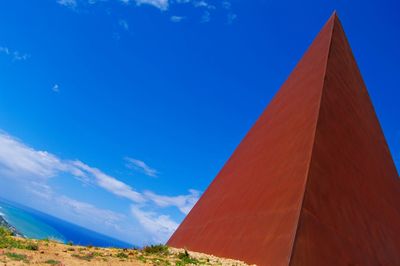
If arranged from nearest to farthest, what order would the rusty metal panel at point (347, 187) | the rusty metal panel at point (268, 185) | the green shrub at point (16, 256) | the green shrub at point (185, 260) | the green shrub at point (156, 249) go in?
1. the green shrub at point (16, 256)
2. the rusty metal panel at point (347, 187)
3. the rusty metal panel at point (268, 185)
4. the green shrub at point (185, 260)
5. the green shrub at point (156, 249)

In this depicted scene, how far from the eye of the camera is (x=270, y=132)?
12.4m

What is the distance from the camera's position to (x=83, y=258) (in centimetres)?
882

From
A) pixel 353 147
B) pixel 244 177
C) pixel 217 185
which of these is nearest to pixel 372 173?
pixel 353 147

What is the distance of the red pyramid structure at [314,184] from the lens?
7.97 metres

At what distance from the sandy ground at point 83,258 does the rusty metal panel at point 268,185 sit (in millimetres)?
680

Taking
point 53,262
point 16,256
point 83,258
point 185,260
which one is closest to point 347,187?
point 185,260

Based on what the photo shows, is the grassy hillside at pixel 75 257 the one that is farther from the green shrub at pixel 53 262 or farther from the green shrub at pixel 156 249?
the green shrub at pixel 156 249

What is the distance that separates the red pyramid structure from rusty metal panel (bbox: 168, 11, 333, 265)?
3 cm

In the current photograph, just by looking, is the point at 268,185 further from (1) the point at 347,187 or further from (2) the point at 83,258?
(2) the point at 83,258

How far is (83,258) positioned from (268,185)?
4.68 m

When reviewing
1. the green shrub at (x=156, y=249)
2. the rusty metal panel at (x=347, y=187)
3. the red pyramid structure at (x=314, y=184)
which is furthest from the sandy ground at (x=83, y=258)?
the rusty metal panel at (x=347, y=187)

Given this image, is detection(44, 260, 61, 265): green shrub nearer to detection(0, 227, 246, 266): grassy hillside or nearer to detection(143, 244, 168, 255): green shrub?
detection(0, 227, 246, 266): grassy hillside

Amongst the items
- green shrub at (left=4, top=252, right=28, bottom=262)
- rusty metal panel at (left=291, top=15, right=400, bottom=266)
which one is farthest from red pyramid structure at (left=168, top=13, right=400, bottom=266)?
green shrub at (left=4, top=252, right=28, bottom=262)

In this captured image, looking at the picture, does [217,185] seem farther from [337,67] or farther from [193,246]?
[337,67]
